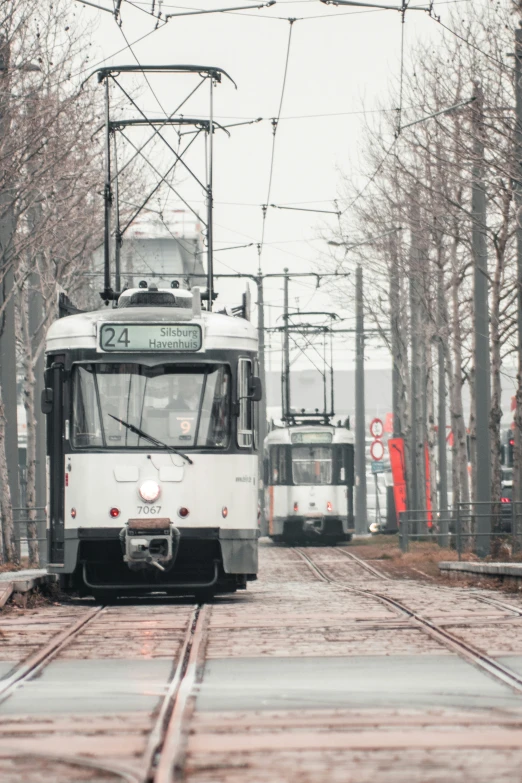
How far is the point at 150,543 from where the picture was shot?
1581 centimetres

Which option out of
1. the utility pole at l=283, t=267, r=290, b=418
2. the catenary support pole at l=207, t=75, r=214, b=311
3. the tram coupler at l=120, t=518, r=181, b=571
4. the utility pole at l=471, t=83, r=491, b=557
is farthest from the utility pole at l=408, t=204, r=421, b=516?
the tram coupler at l=120, t=518, r=181, b=571

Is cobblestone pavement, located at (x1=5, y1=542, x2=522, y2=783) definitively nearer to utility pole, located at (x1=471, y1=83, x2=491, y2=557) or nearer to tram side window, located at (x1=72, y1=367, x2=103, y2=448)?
tram side window, located at (x1=72, y1=367, x2=103, y2=448)

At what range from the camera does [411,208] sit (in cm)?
3303

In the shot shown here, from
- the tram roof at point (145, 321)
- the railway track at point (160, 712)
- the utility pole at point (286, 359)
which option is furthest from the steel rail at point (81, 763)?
the utility pole at point (286, 359)

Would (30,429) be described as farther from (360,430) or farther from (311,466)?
(360,430)

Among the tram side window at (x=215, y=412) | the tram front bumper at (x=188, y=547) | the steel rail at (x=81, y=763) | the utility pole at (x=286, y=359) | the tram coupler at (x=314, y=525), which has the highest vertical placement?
the utility pole at (x=286, y=359)

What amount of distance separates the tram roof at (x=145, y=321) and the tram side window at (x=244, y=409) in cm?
22

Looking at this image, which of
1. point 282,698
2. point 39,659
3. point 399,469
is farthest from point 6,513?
point 282,698

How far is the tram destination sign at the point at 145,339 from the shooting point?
16344 millimetres

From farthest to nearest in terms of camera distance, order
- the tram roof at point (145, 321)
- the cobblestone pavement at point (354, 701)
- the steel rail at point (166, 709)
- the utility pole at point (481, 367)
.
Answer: the utility pole at point (481, 367) < the tram roof at point (145, 321) < the steel rail at point (166, 709) < the cobblestone pavement at point (354, 701)

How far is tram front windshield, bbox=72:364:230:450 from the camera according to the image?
16.2 meters

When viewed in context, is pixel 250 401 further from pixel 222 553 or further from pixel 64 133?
pixel 64 133

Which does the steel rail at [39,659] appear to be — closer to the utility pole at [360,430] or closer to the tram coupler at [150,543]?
the tram coupler at [150,543]

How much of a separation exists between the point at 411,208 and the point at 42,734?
26792 mm
